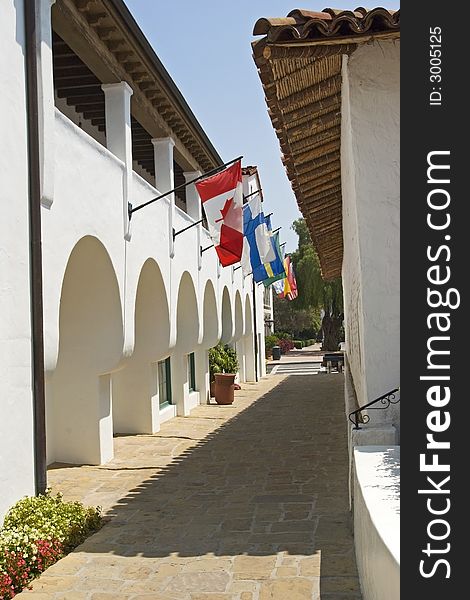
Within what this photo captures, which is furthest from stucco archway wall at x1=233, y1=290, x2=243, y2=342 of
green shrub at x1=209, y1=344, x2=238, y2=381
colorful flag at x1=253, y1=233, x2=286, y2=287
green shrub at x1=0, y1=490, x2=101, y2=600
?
green shrub at x1=0, y1=490, x2=101, y2=600

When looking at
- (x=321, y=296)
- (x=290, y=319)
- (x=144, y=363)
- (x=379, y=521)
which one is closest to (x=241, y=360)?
(x=144, y=363)

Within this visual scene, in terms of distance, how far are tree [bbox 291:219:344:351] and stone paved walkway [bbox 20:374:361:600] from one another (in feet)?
Result: 100

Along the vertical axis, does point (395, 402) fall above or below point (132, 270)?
below

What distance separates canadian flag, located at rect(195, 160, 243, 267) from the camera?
37.5 feet

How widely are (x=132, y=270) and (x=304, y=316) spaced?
48.7 m

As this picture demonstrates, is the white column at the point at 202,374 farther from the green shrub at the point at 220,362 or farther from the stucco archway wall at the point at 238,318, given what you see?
the stucco archway wall at the point at 238,318

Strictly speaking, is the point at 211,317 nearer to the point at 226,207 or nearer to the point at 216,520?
the point at 226,207

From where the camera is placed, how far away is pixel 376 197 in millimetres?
6207

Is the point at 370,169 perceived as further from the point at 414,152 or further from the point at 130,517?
the point at 130,517

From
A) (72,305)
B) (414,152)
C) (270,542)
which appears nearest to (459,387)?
(414,152)

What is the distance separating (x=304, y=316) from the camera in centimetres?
5919

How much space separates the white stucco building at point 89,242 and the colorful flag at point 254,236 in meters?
1.22

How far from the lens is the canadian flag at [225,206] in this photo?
1143 cm

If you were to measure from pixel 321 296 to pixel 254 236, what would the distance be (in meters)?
28.1
